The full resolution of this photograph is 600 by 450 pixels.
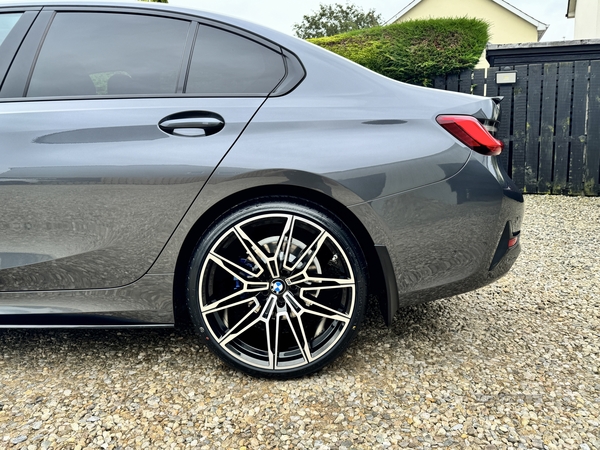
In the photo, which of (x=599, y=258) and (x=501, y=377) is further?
(x=599, y=258)

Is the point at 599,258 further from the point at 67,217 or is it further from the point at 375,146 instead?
the point at 67,217

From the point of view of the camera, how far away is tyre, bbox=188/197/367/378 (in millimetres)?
1998

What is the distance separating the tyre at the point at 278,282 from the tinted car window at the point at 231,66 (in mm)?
515

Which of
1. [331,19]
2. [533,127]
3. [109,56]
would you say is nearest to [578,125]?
[533,127]

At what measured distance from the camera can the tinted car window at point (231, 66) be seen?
2.08 meters

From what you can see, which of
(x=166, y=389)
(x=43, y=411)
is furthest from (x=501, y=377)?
(x=43, y=411)

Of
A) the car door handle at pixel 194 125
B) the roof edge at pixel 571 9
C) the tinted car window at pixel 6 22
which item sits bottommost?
the car door handle at pixel 194 125

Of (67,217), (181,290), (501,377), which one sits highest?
(67,217)

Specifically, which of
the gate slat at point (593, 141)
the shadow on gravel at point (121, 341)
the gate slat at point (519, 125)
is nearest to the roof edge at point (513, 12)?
the gate slat at point (519, 125)

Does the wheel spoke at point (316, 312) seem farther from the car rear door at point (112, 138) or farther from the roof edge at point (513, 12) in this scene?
the roof edge at point (513, 12)

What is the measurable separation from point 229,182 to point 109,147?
510 millimetres

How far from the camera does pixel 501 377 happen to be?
84.0 inches

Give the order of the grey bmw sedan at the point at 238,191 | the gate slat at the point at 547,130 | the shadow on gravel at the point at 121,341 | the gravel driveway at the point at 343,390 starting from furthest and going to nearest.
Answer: the gate slat at the point at 547,130 → the shadow on gravel at the point at 121,341 → the grey bmw sedan at the point at 238,191 → the gravel driveway at the point at 343,390

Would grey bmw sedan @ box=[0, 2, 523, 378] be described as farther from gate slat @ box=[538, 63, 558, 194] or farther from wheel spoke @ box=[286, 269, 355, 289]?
gate slat @ box=[538, 63, 558, 194]
